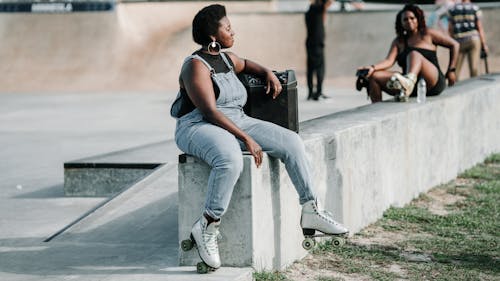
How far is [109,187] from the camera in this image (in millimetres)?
8750

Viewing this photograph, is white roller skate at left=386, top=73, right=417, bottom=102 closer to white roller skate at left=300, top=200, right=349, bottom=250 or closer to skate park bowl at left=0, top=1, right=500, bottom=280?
skate park bowl at left=0, top=1, right=500, bottom=280

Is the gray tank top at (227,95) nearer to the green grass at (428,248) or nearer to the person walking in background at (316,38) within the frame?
the green grass at (428,248)

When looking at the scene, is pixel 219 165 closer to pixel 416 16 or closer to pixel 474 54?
pixel 416 16

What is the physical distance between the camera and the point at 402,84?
32.3 ft

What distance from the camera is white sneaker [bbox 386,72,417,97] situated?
32.3 ft

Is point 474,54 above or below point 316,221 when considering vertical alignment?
below

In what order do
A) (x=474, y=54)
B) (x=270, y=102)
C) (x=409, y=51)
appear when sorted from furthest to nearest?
(x=474, y=54) → (x=409, y=51) → (x=270, y=102)

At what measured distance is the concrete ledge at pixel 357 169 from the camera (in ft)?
19.3

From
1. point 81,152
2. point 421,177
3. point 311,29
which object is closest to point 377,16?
point 311,29

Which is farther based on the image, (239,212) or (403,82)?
(403,82)

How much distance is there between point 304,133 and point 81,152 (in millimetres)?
4934

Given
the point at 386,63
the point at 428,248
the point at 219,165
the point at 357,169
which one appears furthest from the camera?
the point at 386,63

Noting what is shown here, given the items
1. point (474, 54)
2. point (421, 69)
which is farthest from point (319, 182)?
point (474, 54)

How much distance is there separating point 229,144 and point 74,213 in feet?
8.69
